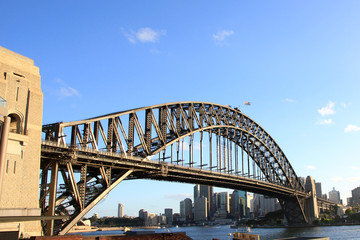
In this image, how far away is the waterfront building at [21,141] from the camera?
2747cm

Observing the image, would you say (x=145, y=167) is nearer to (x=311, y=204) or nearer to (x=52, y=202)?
(x=52, y=202)

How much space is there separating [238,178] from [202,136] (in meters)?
13.3

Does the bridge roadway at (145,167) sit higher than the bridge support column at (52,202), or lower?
higher

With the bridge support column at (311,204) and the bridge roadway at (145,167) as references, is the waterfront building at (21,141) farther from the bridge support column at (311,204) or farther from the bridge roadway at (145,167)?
the bridge support column at (311,204)

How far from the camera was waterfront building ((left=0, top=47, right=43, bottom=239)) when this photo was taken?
27.5m

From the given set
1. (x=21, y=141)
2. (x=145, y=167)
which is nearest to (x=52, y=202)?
(x=21, y=141)

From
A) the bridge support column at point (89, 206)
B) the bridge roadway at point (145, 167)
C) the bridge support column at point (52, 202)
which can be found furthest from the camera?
the bridge roadway at point (145, 167)

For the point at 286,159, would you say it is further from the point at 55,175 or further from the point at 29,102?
the point at 29,102

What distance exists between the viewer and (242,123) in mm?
100625

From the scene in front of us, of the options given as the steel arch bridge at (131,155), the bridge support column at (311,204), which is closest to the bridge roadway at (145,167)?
the steel arch bridge at (131,155)

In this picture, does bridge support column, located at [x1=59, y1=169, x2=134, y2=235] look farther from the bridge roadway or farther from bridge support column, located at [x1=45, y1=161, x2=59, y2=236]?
bridge support column, located at [x1=45, y1=161, x2=59, y2=236]

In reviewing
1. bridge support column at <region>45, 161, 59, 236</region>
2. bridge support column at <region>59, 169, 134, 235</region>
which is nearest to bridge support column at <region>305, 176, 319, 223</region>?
bridge support column at <region>59, 169, 134, 235</region>

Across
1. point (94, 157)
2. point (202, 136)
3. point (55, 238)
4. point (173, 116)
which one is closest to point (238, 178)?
point (202, 136)

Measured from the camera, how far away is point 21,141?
29109 mm
